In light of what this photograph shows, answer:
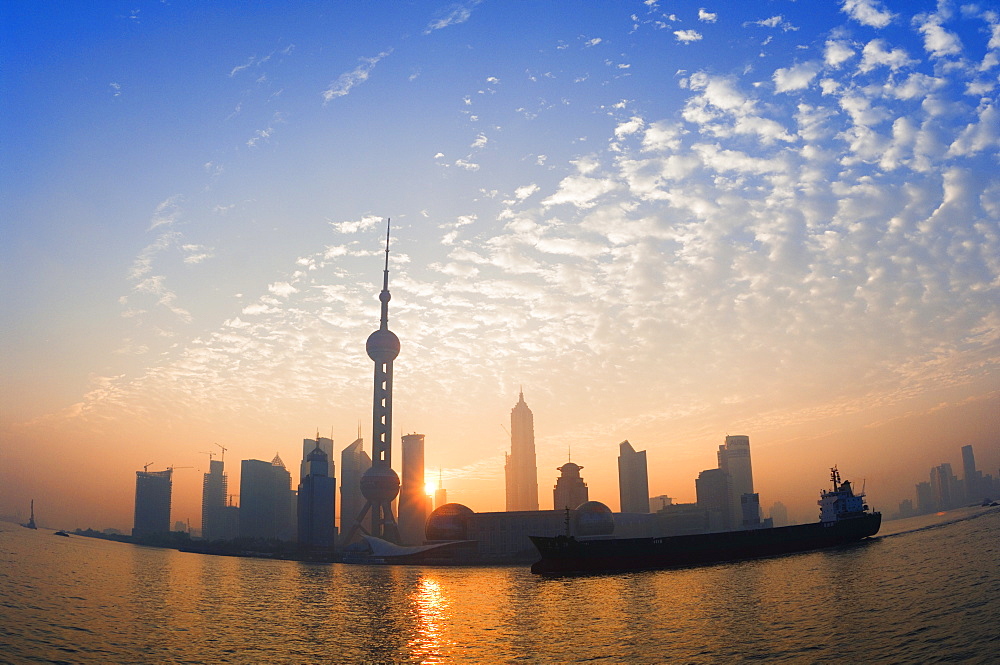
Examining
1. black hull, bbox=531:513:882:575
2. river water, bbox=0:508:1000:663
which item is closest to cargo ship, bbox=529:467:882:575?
black hull, bbox=531:513:882:575

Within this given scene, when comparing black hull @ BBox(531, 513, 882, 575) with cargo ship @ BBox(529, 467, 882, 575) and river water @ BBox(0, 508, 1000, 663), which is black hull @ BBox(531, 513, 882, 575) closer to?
cargo ship @ BBox(529, 467, 882, 575)

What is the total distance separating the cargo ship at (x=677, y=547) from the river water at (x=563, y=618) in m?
13.3

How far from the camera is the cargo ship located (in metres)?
138

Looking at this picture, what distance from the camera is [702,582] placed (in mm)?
104875

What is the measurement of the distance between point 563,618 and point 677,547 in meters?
75.0

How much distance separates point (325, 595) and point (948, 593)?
9257 cm

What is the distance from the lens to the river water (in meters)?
56.3

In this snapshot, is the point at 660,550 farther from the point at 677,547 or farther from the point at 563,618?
the point at 563,618

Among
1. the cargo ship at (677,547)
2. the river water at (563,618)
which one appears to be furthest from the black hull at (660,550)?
the river water at (563,618)

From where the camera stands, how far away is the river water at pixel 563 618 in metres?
56.3

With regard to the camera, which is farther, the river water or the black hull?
the black hull

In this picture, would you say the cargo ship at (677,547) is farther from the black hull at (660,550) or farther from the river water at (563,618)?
the river water at (563,618)

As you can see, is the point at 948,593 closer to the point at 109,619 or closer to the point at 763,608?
the point at 763,608

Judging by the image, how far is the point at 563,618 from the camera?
7550 centimetres
